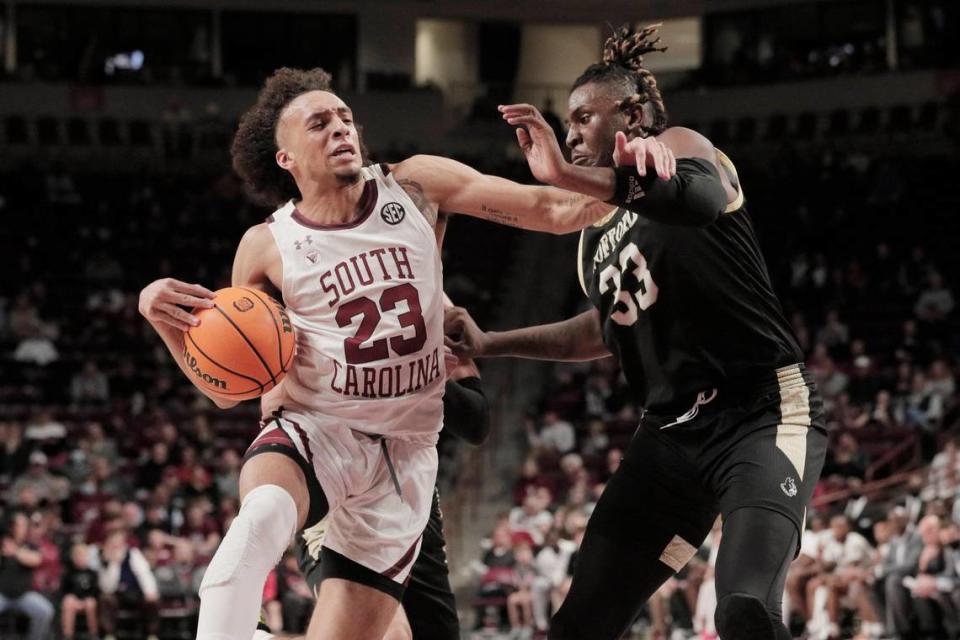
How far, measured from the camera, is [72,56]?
24500mm

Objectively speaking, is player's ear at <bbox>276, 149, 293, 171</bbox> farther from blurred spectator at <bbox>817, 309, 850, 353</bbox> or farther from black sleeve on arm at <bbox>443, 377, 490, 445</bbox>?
blurred spectator at <bbox>817, 309, 850, 353</bbox>

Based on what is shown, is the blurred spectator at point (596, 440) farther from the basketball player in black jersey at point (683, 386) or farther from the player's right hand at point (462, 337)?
the basketball player in black jersey at point (683, 386)

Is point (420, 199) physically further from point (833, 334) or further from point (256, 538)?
point (833, 334)

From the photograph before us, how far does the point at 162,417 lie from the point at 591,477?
5169 millimetres

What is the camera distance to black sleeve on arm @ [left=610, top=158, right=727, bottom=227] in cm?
399

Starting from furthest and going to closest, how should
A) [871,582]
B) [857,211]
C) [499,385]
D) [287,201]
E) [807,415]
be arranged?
[857,211]
[499,385]
[871,582]
[287,201]
[807,415]

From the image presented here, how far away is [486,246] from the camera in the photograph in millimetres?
22125

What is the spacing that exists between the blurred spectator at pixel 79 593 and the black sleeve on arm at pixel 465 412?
817cm

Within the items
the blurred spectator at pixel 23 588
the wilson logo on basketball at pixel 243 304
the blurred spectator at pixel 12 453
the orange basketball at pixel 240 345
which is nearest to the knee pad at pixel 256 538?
the orange basketball at pixel 240 345

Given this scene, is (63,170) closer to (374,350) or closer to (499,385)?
(499,385)

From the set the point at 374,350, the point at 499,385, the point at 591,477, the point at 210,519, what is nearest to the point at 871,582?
the point at 591,477

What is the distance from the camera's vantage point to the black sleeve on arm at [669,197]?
3994 mm

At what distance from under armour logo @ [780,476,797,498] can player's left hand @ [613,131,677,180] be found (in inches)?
41.4

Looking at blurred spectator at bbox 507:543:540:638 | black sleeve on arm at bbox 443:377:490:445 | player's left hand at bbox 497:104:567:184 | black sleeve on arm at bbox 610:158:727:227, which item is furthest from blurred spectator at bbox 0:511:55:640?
black sleeve on arm at bbox 610:158:727:227
